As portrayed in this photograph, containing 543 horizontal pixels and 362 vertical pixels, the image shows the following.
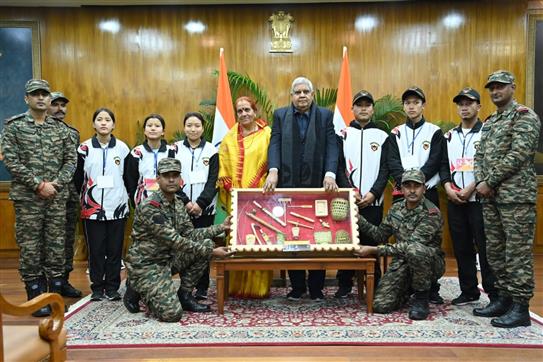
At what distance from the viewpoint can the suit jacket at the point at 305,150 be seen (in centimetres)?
396

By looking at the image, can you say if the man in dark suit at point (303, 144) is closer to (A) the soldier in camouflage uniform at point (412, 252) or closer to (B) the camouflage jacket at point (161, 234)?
(A) the soldier in camouflage uniform at point (412, 252)

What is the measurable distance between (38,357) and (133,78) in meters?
5.04

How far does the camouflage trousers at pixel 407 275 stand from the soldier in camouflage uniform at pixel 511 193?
16.2 inches

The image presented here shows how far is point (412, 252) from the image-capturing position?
3.53m

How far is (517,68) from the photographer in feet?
20.7

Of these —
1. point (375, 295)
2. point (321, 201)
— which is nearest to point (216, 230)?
point (321, 201)

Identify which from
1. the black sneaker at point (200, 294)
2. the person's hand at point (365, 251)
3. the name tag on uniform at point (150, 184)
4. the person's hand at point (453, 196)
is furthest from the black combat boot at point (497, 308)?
the name tag on uniform at point (150, 184)

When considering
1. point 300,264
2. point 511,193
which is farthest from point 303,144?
point 511,193

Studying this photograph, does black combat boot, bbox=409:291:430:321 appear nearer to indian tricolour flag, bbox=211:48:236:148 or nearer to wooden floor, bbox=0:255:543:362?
wooden floor, bbox=0:255:543:362

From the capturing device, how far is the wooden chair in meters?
1.76

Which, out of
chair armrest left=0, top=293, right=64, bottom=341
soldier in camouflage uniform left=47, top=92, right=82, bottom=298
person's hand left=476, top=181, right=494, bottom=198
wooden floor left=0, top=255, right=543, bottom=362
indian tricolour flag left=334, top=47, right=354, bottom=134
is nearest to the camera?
chair armrest left=0, top=293, right=64, bottom=341

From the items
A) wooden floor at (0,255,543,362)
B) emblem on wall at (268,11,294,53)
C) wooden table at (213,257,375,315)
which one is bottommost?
wooden floor at (0,255,543,362)

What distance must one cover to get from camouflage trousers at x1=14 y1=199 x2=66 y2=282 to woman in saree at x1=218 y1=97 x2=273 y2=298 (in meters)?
1.27

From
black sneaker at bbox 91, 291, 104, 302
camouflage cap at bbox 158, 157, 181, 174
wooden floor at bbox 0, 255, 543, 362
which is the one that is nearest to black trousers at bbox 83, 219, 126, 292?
black sneaker at bbox 91, 291, 104, 302
